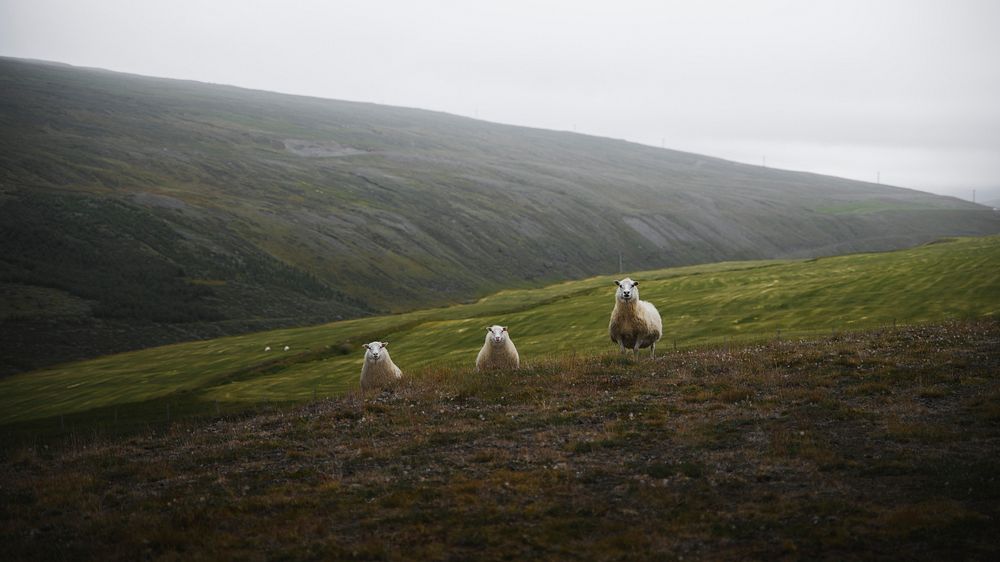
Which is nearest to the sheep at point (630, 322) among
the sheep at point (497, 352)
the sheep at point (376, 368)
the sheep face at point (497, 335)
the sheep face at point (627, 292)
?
the sheep face at point (627, 292)

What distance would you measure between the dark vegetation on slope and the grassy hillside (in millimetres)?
15917

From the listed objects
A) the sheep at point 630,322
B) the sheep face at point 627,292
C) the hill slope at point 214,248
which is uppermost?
the sheep face at point 627,292

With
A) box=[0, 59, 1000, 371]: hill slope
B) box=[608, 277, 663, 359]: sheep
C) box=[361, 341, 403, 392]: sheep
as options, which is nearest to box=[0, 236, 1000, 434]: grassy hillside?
box=[361, 341, 403, 392]: sheep

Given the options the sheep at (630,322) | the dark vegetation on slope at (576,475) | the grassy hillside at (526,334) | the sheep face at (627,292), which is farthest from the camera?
the grassy hillside at (526,334)

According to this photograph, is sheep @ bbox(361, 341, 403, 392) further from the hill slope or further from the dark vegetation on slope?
the hill slope

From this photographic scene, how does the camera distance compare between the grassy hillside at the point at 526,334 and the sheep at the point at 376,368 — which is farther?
the grassy hillside at the point at 526,334

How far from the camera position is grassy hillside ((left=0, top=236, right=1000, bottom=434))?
44750 mm

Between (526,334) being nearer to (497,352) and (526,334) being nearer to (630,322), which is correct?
(497,352)

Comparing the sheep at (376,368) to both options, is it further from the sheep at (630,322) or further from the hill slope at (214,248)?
the hill slope at (214,248)

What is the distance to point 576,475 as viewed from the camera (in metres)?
13.3

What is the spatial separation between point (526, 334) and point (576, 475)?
46.3 meters

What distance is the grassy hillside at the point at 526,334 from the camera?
4475 cm

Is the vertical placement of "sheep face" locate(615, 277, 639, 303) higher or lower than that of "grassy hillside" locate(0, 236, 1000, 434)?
higher

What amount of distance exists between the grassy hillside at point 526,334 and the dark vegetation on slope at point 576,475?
1592 centimetres
